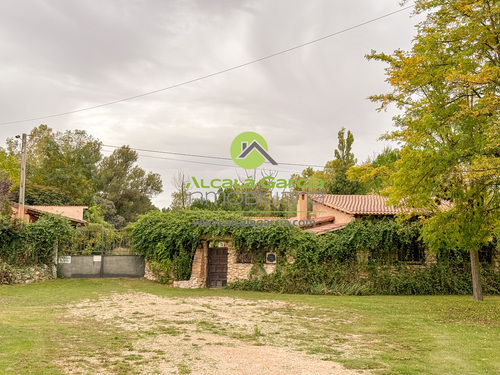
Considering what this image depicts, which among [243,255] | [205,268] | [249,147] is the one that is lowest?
[205,268]

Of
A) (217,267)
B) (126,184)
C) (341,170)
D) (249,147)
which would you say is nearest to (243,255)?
(217,267)

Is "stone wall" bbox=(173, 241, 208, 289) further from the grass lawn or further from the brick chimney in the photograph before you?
the brick chimney

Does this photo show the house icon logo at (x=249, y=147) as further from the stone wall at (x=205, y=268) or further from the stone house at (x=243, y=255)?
the stone wall at (x=205, y=268)

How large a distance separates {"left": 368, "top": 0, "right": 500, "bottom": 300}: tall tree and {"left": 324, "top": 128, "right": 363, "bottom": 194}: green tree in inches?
858

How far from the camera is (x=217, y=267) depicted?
73.5 ft

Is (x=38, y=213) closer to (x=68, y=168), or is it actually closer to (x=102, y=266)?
(x=102, y=266)

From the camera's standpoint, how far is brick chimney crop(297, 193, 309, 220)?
2481 cm

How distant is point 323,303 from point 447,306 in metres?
4.23

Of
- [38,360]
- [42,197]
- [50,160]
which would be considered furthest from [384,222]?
[50,160]

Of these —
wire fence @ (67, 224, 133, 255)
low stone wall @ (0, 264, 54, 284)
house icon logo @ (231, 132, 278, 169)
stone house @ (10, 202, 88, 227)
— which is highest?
house icon logo @ (231, 132, 278, 169)

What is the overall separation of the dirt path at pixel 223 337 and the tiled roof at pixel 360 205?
734 cm

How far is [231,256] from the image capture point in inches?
845

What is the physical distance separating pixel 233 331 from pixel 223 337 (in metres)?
0.79

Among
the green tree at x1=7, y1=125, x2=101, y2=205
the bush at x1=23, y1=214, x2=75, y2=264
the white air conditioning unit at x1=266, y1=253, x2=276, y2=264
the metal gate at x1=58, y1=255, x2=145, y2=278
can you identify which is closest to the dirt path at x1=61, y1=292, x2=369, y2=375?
the white air conditioning unit at x1=266, y1=253, x2=276, y2=264
